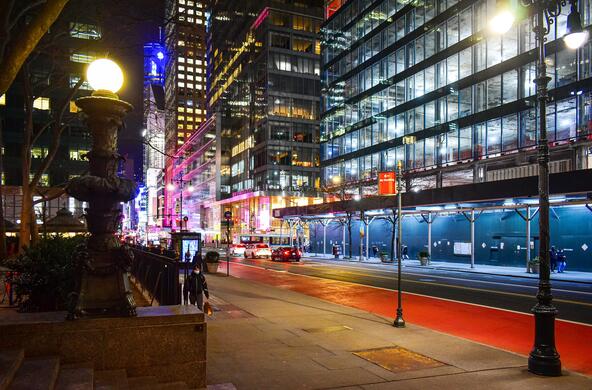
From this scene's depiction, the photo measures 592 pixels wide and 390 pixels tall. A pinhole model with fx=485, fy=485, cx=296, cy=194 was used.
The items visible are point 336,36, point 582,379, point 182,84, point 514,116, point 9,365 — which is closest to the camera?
point 9,365

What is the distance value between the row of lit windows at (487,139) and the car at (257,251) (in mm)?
19003

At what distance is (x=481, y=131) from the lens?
47.7 m

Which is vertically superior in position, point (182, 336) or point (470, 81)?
point (470, 81)

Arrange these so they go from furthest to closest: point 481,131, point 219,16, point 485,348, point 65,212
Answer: point 219,16
point 481,131
point 65,212
point 485,348

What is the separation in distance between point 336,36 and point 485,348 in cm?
7076

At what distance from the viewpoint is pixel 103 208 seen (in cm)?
686

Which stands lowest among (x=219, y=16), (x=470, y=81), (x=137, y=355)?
(x=137, y=355)

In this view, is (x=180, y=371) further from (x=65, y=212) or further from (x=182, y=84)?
(x=182, y=84)

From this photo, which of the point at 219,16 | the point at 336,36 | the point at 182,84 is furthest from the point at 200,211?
the point at 182,84

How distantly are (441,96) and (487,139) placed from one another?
821cm

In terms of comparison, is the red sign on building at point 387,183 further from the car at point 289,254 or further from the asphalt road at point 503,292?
the car at point 289,254

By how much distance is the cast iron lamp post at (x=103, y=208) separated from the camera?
657 centimetres

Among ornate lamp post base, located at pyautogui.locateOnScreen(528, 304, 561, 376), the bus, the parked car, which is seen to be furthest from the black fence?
the bus

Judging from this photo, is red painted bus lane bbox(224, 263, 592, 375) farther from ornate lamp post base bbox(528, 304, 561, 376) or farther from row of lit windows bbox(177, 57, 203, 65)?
row of lit windows bbox(177, 57, 203, 65)
